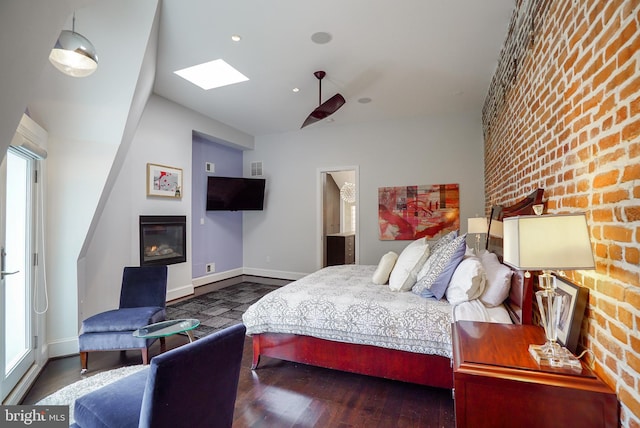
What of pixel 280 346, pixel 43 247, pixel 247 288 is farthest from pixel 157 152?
pixel 280 346

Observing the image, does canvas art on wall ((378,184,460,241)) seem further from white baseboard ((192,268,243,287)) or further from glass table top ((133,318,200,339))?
glass table top ((133,318,200,339))

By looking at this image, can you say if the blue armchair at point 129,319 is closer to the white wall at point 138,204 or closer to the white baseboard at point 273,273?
the white wall at point 138,204

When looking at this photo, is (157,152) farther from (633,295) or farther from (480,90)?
(633,295)

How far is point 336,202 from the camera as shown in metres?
7.85

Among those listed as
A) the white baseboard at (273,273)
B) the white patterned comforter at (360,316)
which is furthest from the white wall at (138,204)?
the white patterned comforter at (360,316)

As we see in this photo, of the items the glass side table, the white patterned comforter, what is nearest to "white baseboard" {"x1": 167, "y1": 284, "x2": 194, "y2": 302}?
the glass side table

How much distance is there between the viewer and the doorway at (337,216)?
5.97 metres

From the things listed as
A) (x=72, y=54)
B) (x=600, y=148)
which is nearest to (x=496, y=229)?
(x=600, y=148)

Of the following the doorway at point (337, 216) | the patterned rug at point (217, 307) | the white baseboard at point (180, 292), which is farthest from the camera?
the doorway at point (337, 216)

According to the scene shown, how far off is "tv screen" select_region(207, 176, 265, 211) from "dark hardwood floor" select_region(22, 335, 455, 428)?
3.37m

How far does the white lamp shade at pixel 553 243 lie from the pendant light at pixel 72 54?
2.61 meters

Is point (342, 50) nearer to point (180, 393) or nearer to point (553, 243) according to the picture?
point (553, 243)

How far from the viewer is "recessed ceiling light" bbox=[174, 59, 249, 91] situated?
3.50 m

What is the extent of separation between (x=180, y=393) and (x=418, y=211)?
4.61 meters
